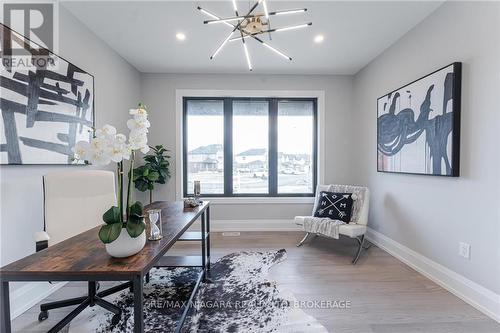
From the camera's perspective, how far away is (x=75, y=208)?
182 cm

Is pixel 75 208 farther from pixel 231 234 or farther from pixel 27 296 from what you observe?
pixel 231 234

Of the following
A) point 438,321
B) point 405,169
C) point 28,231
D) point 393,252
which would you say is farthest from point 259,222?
point 28,231

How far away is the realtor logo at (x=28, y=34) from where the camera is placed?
5.83 ft

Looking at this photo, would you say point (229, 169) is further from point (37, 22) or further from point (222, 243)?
point (37, 22)

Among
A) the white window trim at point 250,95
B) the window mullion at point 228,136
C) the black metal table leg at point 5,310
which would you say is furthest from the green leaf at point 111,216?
the window mullion at point 228,136

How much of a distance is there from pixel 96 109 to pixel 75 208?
4.67ft

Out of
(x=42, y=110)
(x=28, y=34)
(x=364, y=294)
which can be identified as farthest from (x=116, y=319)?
(x=28, y=34)

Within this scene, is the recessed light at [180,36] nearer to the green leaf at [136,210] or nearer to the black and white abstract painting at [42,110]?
the black and white abstract painting at [42,110]

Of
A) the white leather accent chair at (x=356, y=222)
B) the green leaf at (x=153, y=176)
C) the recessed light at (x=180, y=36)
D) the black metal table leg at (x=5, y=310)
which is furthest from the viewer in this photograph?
the green leaf at (x=153, y=176)

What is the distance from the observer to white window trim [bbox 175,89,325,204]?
155 inches

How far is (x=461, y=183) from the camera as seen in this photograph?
6.74ft

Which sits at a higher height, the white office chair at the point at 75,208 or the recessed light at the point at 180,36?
the recessed light at the point at 180,36

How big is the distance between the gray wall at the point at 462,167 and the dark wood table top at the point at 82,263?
2.24m

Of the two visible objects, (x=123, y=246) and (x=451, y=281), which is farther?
(x=451, y=281)
